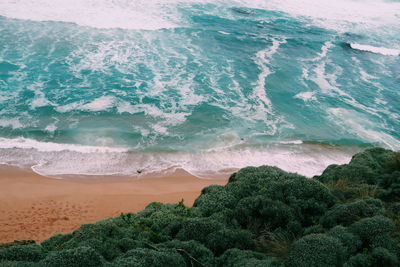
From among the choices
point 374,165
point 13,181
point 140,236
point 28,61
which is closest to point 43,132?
point 13,181

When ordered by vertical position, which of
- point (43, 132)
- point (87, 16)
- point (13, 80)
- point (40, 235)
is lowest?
point (40, 235)

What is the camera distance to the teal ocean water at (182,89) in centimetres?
1950

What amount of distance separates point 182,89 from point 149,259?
2019 centimetres

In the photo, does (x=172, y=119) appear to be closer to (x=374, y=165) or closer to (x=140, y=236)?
(x=374, y=165)

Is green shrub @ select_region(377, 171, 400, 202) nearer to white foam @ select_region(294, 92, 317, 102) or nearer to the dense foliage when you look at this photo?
the dense foliage

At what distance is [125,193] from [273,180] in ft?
25.1

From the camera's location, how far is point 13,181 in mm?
15992

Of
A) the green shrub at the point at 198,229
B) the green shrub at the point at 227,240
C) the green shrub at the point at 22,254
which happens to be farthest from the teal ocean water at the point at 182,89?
the green shrub at the point at 22,254

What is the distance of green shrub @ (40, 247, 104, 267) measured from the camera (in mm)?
6812

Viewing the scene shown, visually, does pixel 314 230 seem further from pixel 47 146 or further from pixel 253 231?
pixel 47 146

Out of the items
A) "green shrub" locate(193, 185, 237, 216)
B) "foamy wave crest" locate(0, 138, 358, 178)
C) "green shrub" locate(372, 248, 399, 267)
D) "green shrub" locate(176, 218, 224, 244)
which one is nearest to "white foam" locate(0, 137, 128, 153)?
"foamy wave crest" locate(0, 138, 358, 178)

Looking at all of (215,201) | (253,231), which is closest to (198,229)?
(253,231)

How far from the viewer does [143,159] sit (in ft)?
61.7

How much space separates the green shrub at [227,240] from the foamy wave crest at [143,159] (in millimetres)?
9122
